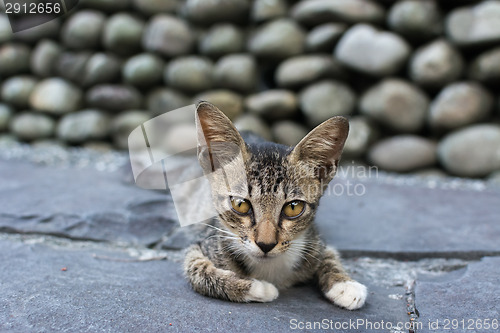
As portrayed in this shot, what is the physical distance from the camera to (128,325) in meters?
1.61

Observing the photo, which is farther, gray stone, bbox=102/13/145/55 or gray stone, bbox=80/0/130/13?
gray stone, bbox=80/0/130/13

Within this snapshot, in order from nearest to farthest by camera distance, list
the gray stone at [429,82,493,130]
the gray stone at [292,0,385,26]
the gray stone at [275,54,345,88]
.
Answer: the gray stone at [429,82,493,130], the gray stone at [292,0,385,26], the gray stone at [275,54,345,88]

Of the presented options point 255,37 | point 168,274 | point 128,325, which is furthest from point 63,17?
point 128,325

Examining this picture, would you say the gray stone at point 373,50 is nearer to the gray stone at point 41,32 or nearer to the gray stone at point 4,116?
the gray stone at point 41,32

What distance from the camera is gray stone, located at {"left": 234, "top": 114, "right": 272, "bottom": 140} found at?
5461mm

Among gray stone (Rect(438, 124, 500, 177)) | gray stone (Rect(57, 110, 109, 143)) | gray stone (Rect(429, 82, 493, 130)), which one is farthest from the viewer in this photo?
gray stone (Rect(57, 110, 109, 143))

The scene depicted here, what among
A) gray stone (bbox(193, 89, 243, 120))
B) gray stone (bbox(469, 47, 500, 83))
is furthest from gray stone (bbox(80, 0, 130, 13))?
gray stone (bbox(469, 47, 500, 83))

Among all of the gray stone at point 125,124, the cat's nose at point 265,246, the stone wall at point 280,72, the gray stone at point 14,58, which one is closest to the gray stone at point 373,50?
the stone wall at point 280,72

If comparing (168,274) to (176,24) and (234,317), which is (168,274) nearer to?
(234,317)

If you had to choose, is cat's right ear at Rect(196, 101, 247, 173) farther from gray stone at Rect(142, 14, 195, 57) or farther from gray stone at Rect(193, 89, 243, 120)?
gray stone at Rect(142, 14, 195, 57)

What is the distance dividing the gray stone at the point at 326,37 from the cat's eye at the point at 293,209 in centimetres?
377

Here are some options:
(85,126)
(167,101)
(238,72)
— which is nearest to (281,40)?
(238,72)

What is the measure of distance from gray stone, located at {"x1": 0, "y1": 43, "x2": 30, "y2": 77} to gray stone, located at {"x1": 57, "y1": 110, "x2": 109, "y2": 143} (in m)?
1.28

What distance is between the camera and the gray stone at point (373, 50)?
16.7ft
